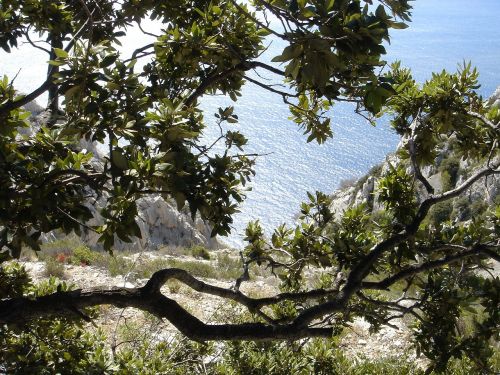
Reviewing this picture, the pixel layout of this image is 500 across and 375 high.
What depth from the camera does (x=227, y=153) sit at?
2594mm

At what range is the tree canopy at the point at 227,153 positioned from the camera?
1.58 meters

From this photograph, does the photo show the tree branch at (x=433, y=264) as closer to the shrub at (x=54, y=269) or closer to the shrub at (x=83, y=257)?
the shrub at (x=54, y=269)

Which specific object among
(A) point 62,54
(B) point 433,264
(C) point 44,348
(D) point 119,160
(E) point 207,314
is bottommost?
(E) point 207,314

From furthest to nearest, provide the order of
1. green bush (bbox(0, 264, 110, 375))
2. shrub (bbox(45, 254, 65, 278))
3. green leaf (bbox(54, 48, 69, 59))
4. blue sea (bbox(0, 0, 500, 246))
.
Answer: blue sea (bbox(0, 0, 500, 246)) → shrub (bbox(45, 254, 65, 278)) → green bush (bbox(0, 264, 110, 375)) → green leaf (bbox(54, 48, 69, 59))

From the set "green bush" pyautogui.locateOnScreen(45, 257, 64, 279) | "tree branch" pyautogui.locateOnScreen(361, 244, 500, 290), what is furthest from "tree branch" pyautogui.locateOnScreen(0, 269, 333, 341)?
"green bush" pyautogui.locateOnScreen(45, 257, 64, 279)

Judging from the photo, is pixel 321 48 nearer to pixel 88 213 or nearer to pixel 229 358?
pixel 88 213

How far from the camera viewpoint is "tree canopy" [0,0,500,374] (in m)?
1.58

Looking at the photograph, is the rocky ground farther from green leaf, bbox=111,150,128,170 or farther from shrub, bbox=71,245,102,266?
green leaf, bbox=111,150,128,170

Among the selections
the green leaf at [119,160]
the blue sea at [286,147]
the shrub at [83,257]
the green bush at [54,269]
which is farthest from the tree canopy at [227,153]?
the shrub at [83,257]

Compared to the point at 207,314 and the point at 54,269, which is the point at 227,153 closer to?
the point at 207,314

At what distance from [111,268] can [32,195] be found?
8.18m

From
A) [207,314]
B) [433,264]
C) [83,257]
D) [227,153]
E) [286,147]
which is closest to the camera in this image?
[433,264]

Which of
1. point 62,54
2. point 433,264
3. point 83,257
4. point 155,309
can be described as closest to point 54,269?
point 83,257

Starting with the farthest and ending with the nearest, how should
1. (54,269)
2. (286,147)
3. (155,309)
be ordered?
(286,147) < (54,269) < (155,309)
